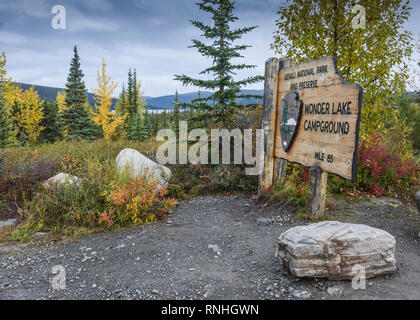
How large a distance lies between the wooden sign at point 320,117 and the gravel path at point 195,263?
50.8 inches

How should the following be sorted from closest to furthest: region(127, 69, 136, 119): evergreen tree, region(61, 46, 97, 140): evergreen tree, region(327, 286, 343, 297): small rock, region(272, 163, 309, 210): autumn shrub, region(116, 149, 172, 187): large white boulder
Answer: region(327, 286, 343, 297): small rock → region(272, 163, 309, 210): autumn shrub → region(116, 149, 172, 187): large white boulder → region(61, 46, 97, 140): evergreen tree → region(127, 69, 136, 119): evergreen tree

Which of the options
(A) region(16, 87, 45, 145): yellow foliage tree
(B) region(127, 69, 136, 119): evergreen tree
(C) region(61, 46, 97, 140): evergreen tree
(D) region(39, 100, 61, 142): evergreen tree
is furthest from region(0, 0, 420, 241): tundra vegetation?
(B) region(127, 69, 136, 119): evergreen tree

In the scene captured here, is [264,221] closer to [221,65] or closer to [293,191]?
[293,191]

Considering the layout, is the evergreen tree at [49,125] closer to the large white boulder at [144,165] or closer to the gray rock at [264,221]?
the large white boulder at [144,165]

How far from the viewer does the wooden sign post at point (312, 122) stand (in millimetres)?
3947

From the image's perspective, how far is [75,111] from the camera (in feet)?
76.1

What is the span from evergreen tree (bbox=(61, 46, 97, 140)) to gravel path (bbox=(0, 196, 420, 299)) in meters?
20.5

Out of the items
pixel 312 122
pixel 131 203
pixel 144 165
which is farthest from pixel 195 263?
pixel 144 165

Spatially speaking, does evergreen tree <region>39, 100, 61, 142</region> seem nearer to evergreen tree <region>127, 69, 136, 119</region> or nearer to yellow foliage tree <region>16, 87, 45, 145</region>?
yellow foliage tree <region>16, 87, 45, 145</region>

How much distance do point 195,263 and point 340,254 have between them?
1.82 m

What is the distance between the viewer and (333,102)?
4.19m

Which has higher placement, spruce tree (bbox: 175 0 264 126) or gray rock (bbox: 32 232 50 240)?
spruce tree (bbox: 175 0 264 126)

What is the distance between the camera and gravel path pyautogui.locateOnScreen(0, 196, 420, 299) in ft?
9.57

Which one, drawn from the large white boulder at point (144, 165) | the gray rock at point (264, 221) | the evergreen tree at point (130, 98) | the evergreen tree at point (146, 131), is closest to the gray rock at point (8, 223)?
the large white boulder at point (144, 165)
